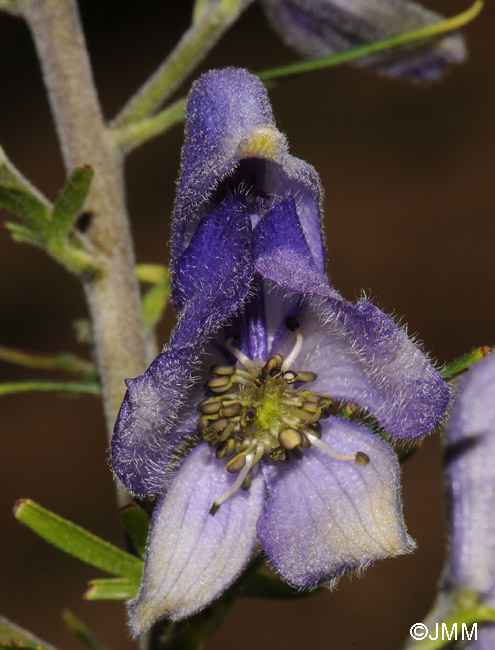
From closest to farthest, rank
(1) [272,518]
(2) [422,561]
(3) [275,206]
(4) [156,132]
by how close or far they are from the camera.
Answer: (3) [275,206]
(1) [272,518]
(4) [156,132]
(2) [422,561]

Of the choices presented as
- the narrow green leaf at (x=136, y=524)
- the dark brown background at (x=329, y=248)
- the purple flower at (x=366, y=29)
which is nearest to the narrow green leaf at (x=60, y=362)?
the narrow green leaf at (x=136, y=524)

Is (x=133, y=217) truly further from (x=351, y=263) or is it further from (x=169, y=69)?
(x=169, y=69)

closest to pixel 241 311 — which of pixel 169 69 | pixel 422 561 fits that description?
pixel 169 69

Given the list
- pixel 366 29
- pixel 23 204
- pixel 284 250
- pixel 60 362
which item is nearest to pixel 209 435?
pixel 284 250

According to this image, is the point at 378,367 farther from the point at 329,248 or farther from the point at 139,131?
the point at 329,248

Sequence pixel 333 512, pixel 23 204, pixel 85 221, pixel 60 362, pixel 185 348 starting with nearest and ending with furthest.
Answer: pixel 185 348, pixel 333 512, pixel 23 204, pixel 85 221, pixel 60 362

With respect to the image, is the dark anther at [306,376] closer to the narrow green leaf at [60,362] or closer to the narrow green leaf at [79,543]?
the narrow green leaf at [79,543]

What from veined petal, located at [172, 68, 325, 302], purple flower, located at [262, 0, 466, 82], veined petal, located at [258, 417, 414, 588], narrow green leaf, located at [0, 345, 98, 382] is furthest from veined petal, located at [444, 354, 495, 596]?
purple flower, located at [262, 0, 466, 82]

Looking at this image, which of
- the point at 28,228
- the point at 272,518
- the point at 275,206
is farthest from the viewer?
the point at 28,228
